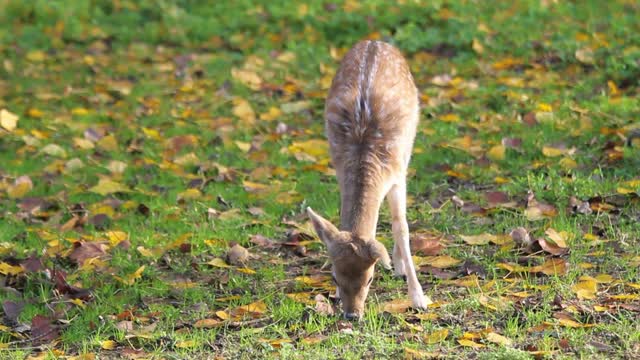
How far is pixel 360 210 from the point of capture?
6793mm

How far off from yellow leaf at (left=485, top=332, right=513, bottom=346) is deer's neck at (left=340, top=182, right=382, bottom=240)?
1.01m

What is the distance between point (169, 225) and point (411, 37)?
5009 millimetres

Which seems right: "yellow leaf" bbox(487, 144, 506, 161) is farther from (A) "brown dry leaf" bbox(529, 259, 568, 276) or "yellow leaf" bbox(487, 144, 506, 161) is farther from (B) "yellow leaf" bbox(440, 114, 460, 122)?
(A) "brown dry leaf" bbox(529, 259, 568, 276)

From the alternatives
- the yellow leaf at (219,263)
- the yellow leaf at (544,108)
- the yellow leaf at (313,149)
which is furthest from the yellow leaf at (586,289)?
the yellow leaf at (544,108)

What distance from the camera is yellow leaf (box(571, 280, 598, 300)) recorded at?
21.0ft

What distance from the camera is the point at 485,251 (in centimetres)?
738

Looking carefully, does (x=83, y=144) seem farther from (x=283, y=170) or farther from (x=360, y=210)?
(x=360, y=210)

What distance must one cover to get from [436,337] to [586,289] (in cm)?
101

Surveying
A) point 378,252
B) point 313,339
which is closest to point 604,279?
point 378,252

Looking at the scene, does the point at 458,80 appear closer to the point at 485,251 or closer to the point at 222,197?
the point at 222,197

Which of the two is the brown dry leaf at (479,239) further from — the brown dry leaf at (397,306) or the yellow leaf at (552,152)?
the yellow leaf at (552,152)

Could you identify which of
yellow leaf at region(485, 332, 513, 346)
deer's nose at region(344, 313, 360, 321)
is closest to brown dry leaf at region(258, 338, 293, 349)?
deer's nose at region(344, 313, 360, 321)

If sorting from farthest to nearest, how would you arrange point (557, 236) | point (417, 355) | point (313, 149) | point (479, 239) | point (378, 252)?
point (313, 149) < point (479, 239) < point (557, 236) < point (378, 252) < point (417, 355)

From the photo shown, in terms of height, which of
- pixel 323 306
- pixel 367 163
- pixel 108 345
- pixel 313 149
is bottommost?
pixel 313 149
